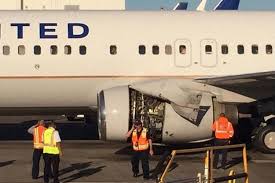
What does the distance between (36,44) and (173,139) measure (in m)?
5.31

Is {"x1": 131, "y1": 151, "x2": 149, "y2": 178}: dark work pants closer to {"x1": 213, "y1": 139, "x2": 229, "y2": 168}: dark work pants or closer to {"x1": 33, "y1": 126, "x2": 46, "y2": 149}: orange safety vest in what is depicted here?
{"x1": 33, "y1": 126, "x2": 46, "y2": 149}: orange safety vest

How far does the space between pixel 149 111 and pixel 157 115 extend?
0.28 metres

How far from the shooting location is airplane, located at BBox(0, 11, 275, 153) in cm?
1809

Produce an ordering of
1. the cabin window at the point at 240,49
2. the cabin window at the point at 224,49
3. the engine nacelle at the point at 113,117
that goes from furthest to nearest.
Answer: the cabin window at the point at 240,49
the cabin window at the point at 224,49
the engine nacelle at the point at 113,117

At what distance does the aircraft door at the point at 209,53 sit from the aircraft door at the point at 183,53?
16.8 inches

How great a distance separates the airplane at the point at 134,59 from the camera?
712 inches

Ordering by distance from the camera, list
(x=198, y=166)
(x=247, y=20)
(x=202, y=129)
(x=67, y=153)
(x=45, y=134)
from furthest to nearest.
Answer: (x=247, y=20), (x=67, y=153), (x=202, y=129), (x=198, y=166), (x=45, y=134)

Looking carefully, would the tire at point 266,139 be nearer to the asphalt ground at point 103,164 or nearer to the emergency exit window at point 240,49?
the asphalt ground at point 103,164

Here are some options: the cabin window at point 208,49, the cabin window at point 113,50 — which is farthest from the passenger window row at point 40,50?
the cabin window at point 208,49

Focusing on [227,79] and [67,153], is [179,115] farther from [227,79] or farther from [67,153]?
[67,153]

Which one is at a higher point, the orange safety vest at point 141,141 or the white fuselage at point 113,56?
the white fuselage at point 113,56

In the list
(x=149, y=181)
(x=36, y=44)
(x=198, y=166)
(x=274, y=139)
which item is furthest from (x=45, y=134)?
(x=274, y=139)

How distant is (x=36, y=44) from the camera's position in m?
Result: 18.7

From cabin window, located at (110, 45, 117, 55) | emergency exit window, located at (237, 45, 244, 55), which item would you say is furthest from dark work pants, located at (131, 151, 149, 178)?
emergency exit window, located at (237, 45, 244, 55)
